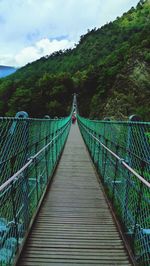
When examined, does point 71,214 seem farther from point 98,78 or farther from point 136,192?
point 98,78

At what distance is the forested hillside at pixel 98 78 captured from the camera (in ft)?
85.9

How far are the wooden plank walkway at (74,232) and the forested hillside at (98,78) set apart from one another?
1271cm

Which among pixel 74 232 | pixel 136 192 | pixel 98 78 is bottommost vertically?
pixel 74 232

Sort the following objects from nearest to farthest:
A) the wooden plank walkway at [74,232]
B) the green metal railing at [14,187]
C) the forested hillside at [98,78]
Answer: the green metal railing at [14,187]
the wooden plank walkway at [74,232]
the forested hillside at [98,78]

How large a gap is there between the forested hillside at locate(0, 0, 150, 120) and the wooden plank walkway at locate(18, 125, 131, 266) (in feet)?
41.7

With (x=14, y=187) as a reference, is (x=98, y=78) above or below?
above

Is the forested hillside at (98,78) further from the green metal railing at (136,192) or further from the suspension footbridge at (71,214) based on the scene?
the green metal railing at (136,192)

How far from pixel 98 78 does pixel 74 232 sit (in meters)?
40.5

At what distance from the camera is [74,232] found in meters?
3.38

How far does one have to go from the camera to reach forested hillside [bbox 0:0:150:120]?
26188 millimetres

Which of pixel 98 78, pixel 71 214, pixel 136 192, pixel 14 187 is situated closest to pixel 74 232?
pixel 71 214

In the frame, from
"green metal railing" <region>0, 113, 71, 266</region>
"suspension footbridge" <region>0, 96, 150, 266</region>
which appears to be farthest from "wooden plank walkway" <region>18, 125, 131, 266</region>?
"green metal railing" <region>0, 113, 71, 266</region>

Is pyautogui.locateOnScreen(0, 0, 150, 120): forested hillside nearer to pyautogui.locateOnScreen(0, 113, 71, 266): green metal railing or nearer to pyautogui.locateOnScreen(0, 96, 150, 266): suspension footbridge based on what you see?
pyautogui.locateOnScreen(0, 96, 150, 266): suspension footbridge

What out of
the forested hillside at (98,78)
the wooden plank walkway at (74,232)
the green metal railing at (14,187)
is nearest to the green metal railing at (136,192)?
the wooden plank walkway at (74,232)
